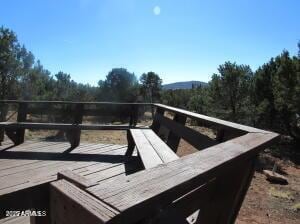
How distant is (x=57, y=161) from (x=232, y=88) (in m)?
12.4

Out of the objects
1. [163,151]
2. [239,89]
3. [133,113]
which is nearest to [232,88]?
[239,89]

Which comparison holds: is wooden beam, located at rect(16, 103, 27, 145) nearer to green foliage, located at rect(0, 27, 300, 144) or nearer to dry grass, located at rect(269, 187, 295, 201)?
dry grass, located at rect(269, 187, 295, 201)

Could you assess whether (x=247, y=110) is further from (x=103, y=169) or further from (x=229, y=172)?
(x=229, y=172)

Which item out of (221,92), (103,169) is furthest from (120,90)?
(103,169)

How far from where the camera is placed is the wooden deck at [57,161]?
11.3 feet

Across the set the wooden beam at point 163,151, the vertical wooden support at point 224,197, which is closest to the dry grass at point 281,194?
the wooden beam at point 163,151

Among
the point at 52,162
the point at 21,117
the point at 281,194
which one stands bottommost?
the point at 281,194

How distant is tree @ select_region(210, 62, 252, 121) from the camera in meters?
14.7

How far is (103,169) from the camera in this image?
12.5 ft

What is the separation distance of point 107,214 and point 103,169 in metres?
3.24

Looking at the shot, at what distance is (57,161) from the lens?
4.16 metres

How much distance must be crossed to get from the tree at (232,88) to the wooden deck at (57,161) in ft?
35.7

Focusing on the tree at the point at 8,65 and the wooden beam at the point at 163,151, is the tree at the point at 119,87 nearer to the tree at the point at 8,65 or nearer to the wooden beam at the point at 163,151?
the tree at the point at 8,65

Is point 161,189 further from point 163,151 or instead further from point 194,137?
point 163,151
